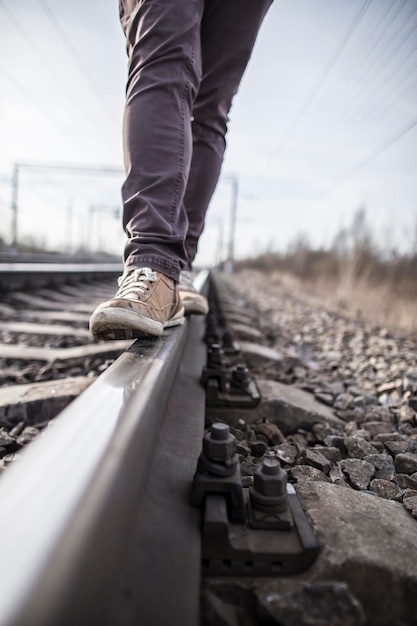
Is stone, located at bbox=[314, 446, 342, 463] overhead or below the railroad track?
below

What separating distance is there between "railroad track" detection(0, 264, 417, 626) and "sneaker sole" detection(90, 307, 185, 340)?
77mm

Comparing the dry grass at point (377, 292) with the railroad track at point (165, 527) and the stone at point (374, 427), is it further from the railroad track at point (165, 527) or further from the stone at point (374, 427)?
the railroad track at point (165, 527)

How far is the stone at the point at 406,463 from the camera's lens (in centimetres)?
125

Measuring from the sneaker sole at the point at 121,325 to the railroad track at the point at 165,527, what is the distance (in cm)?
8

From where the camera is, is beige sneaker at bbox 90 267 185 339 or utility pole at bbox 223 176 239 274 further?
utility pole at bbox 223 176 239 274

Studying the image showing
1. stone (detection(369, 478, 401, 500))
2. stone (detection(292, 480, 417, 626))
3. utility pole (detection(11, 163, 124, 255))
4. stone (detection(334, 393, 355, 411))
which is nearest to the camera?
stone (detection(292, 480, 417, 626))

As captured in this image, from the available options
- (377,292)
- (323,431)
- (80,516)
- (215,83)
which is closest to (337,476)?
(323,431)

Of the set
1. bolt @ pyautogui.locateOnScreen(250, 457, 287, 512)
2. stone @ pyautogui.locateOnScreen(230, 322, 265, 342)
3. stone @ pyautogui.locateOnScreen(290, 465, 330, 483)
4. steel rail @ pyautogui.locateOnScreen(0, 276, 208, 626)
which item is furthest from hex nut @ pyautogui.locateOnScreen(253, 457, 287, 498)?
stone @ pyautogui.locateOnScreen(230, 322, 265, 342)

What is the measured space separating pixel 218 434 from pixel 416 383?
71.8 inches

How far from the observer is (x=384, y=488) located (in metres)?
1.10

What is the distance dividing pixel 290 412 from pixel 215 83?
140 centimetres

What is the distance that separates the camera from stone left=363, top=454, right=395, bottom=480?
122 cm

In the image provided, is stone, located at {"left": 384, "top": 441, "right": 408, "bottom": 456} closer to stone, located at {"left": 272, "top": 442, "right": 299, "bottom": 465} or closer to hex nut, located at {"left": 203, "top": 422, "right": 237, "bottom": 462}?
stone, located at {"left": 272, "top": 442, "right": 299, "bottom": 465}

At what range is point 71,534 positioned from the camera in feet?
1.15
